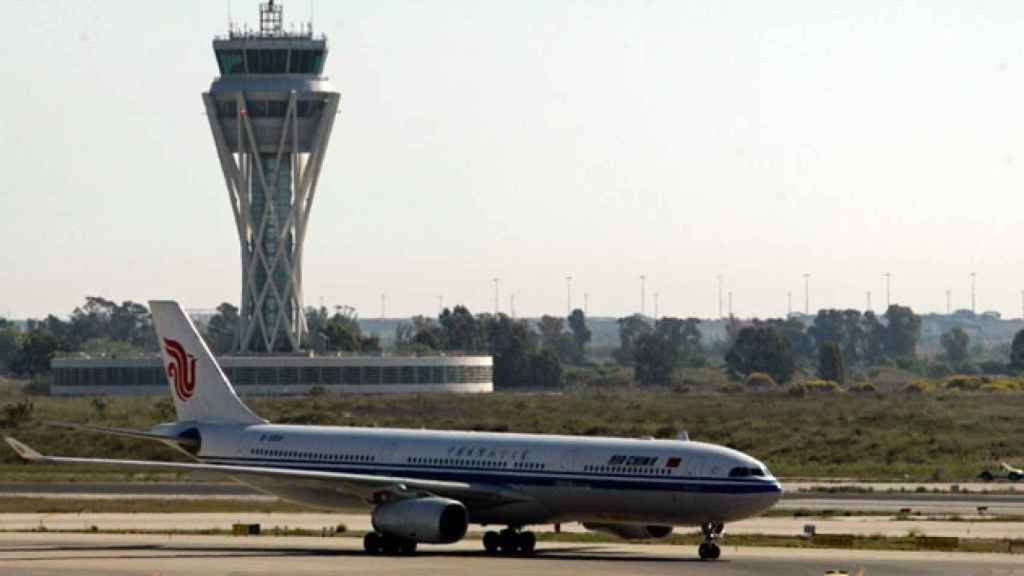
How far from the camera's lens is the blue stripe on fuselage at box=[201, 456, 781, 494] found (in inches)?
2147

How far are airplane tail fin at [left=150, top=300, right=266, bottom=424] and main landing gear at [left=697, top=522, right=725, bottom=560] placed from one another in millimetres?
16790

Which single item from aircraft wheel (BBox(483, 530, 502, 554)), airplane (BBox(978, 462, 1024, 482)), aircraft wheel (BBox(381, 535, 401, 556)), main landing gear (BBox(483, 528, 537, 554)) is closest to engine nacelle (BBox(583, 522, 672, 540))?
main landing gear (BBox(483, 528, 537, 554))

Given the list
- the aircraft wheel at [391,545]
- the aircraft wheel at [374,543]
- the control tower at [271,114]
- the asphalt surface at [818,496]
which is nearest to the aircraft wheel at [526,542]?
the aircraft wheel at [391,545]

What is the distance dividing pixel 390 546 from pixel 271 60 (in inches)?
5411

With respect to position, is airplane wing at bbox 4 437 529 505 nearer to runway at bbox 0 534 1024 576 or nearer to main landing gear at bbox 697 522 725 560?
runway at bbox 0 534 1024 576

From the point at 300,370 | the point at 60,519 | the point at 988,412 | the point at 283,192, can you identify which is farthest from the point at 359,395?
the point at 60,519

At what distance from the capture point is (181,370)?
6538 cm

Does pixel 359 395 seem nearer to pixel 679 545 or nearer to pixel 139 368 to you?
pixel 139 368

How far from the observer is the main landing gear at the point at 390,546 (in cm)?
5619

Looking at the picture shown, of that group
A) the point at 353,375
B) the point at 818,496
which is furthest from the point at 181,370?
the point at 353,375

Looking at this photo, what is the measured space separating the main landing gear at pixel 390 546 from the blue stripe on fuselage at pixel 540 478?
293 centimetres

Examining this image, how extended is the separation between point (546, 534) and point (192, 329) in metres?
13.1

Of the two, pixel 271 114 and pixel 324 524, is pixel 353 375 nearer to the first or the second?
pixel 271 114

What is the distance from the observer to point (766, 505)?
54719mm
